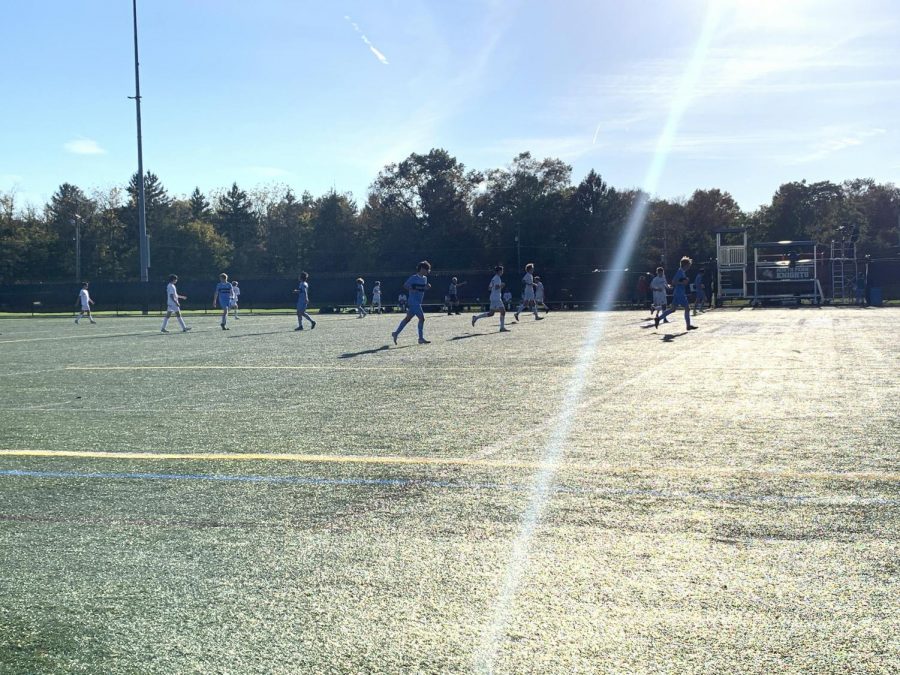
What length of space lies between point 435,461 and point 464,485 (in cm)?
85

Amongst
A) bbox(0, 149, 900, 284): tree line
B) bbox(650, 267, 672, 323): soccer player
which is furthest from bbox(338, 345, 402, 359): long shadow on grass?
bbox(0, 149, 900, 284): tree line

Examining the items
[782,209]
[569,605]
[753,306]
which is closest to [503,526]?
[569,605]

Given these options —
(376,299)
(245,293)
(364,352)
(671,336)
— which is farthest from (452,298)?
(364,352)

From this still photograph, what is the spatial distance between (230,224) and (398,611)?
11326cm

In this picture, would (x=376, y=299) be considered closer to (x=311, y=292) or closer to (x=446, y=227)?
(x=311, y=292)

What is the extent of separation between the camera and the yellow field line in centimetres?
584

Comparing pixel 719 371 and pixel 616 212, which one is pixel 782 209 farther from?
pixel 719 371

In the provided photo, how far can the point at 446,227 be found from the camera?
92.2 m

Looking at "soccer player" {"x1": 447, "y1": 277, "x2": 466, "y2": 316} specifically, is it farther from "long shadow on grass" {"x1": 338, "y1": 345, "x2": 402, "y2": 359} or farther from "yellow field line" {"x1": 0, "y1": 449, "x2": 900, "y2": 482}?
"yellow field line" {"x1": 0, "y1": 449, "x2": 900, "y2": 482}

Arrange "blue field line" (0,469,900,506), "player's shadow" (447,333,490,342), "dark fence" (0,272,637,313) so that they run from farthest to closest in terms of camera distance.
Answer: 1. "dark fence" (0,272,637,313)
2. "player's shadow" (447,333,490,342)
3. "blue field line" (0,469,900,506)

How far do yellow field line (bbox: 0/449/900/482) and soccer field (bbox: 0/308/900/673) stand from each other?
4 centimetres

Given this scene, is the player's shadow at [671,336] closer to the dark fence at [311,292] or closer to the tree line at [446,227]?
the dark fence at [311,292]

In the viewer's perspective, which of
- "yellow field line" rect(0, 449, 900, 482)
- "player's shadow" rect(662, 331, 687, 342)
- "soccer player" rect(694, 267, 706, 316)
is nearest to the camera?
"yellow field line" rect(0, 449, 900, 482)

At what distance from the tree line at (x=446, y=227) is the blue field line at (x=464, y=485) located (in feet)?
246
